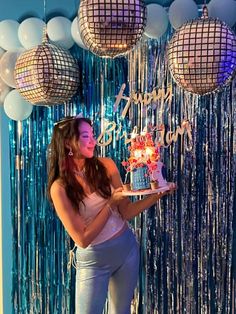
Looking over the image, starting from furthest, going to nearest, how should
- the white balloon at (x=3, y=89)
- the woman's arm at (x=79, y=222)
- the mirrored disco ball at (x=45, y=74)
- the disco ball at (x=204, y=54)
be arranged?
1. the white balloon at (x=3, y=89)
2. the mirrored disco ball at (x=45, y=74)
3. the woman's arm at (x=79, y=222)
4. the disco ball at (x=204, y=54)

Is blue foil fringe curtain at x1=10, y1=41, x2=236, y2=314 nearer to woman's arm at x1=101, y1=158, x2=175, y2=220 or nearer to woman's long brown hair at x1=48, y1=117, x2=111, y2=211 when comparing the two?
woman's arm at x1=101, y1=158, x2=175, y2=220

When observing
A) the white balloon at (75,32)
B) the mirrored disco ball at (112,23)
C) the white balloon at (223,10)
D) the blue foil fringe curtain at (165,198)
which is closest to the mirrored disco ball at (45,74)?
the white balloon at (75,32)

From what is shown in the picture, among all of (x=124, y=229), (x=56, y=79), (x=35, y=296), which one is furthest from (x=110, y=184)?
(x=35, y=296)

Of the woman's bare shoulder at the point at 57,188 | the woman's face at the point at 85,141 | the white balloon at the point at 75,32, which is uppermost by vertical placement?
the white balloon at the point at 75,32

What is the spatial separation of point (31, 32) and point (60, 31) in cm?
16

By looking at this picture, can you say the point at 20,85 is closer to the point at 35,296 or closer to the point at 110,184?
the point at 110,184

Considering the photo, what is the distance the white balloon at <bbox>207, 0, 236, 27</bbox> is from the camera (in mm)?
2293

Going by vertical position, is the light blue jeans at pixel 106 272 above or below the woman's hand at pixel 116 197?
below

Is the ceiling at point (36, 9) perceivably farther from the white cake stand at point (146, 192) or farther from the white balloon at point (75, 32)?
the white cake stand at point (146, 192)

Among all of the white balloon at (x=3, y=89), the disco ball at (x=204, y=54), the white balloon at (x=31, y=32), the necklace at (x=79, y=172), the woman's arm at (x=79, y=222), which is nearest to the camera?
the disco ball at (x=204, y=54)

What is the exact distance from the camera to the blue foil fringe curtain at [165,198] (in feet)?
8.43

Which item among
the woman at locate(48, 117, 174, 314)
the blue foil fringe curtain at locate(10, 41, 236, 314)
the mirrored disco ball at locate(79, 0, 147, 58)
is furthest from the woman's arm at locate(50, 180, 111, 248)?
the mirrored disco ball at locate(79, 0, 147, 58)

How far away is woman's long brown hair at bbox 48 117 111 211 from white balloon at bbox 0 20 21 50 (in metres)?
0.71

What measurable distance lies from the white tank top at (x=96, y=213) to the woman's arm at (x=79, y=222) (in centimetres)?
7
